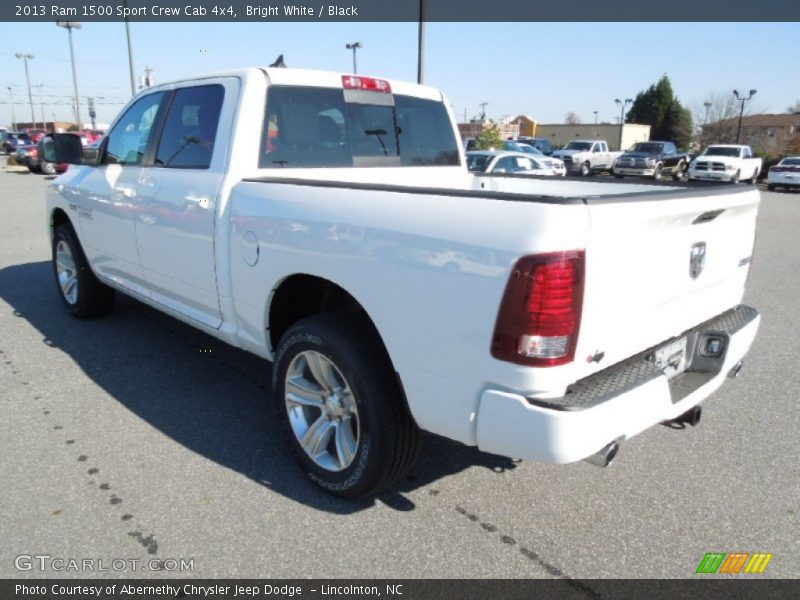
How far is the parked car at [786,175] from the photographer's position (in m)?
26.8

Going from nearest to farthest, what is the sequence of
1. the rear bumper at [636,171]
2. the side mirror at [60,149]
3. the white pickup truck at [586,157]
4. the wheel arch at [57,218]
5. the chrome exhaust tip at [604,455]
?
the chrome exhaust tip at [604,455] → the side mirror at [60,149] → the wheel arch at [57,218] → the rear bumper at [636,171] → the white pickup truck at [586,157]

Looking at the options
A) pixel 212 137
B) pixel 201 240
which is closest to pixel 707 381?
pixel 201 240

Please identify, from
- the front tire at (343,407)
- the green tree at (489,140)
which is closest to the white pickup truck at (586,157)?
the green tree at (489,140)

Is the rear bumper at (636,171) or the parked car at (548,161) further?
the rear bumper at (636,171)

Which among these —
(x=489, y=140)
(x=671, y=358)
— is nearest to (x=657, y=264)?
(x=671, y=358)

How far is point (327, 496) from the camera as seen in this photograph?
291cm

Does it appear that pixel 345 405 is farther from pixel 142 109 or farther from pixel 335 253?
pixel 142 109

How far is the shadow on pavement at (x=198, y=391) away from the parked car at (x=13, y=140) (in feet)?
125

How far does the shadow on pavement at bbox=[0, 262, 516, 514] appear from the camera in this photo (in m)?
3.12

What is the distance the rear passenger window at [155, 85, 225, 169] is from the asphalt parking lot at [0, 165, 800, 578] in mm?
1546

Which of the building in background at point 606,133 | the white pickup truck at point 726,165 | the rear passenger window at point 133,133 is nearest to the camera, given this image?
the rear passenger window at point 133,133

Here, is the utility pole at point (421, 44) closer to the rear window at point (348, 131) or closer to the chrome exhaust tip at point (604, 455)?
the rear window at point (348, 131)

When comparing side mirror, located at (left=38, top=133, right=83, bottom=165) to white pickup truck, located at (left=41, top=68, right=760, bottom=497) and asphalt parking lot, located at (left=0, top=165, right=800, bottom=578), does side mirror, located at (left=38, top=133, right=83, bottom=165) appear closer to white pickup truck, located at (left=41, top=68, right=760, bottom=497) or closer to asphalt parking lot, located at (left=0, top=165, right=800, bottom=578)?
white pickup truck, located at (left=41, top=68, right=760, bottom=497)

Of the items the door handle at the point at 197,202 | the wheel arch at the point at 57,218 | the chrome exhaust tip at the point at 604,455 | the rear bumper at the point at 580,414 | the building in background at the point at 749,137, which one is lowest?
the chrome exhaust tip at the point at 604,455
